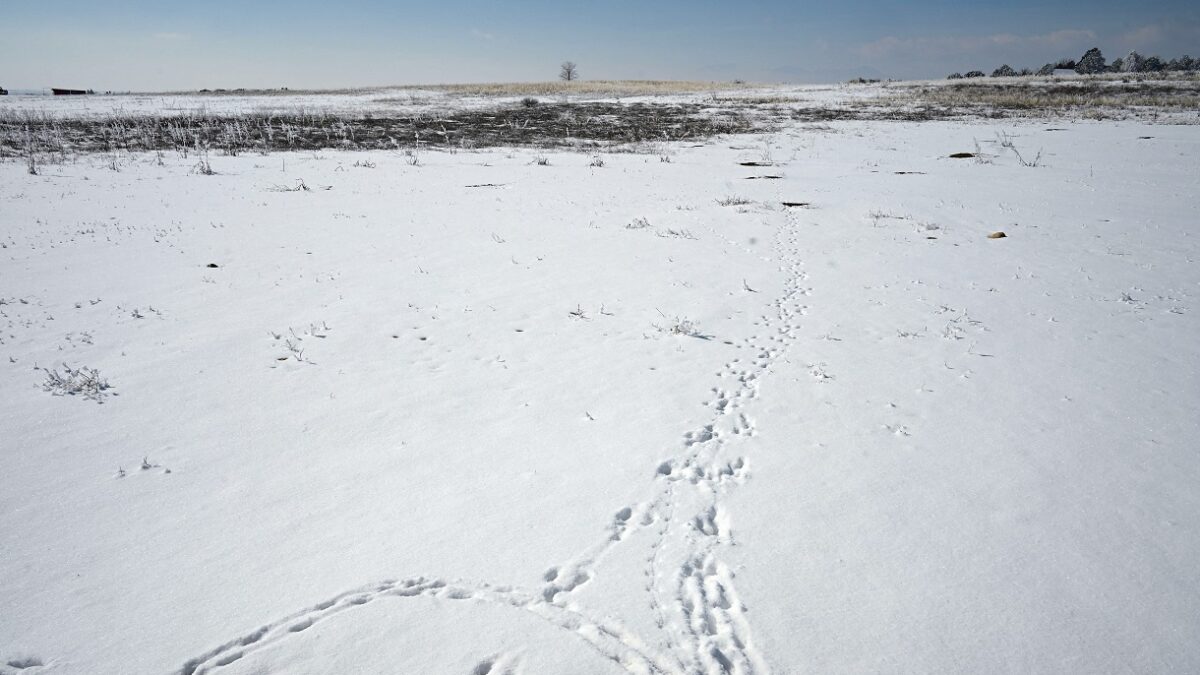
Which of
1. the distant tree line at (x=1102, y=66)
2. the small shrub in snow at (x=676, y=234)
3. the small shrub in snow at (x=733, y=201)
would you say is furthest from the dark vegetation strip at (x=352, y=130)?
the distant tree line at (x=1102, y=66)

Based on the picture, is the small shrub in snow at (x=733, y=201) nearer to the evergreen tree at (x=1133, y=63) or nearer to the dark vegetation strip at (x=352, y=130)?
the dark vegetation strip at (x=352, y=130)

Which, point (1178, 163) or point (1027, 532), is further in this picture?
point (1178, 163)

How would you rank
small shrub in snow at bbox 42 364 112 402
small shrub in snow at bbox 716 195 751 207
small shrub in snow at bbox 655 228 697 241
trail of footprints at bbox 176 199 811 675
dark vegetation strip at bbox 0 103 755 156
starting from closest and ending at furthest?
trail of footprints at bbox 176 199 811 675 → small shrub in snow at bbox 42 364 112 402 → small shrub in snow at bbox 655 228 697 241 → small shrub in snow at bbox 716 195 751 207 → dark vegetation strip at bbox 0 103 755 156

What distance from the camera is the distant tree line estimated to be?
60688 mm

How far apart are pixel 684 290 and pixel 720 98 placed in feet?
159

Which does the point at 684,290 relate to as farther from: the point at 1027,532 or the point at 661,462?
the point at 1027,532

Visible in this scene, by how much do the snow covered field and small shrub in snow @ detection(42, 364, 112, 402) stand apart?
0.14 ft

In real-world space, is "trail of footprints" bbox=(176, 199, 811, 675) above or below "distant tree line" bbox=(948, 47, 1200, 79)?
below

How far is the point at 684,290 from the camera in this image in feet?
30.4

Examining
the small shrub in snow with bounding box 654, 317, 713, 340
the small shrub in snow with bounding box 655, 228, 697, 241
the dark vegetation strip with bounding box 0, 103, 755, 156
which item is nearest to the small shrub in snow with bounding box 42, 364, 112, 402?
the small shrub in snow with bounding box 654, 317, 713, 340

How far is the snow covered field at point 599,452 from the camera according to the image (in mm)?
3424

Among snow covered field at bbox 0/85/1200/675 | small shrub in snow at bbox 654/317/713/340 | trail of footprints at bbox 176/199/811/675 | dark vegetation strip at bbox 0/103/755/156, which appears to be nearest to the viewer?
trail of footprints at bbox 176/199/811/675

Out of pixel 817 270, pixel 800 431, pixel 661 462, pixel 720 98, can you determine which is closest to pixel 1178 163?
pixel 817 270

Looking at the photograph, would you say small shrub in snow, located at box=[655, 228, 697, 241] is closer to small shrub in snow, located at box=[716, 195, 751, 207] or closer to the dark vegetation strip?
small shrub in snow, located at box=[716, 195, 751, 207]
